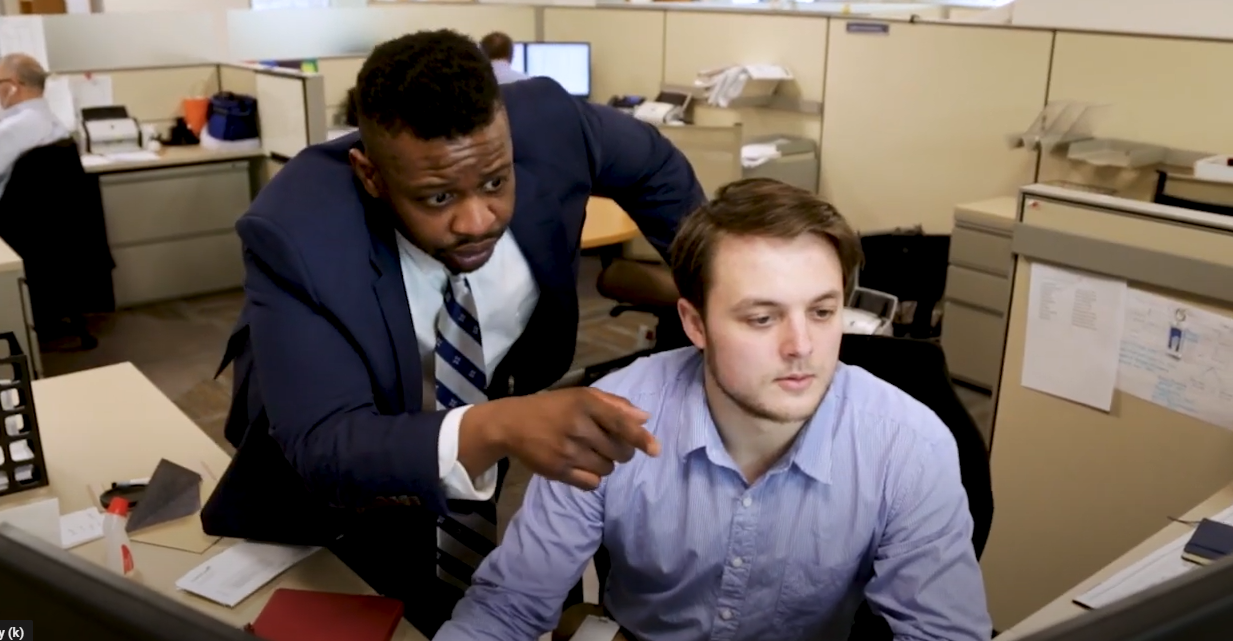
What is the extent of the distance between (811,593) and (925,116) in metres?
3.49

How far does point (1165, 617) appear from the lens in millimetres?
302

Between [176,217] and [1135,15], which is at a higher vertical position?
[1135,15]

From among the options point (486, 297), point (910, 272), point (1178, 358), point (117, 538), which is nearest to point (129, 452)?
point (117, 538)

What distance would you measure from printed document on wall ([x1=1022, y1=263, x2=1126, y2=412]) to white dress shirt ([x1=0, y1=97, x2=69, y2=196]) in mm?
3647

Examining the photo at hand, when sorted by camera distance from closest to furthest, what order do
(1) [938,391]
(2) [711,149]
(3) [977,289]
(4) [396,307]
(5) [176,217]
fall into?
(4) [396,307], (1) [938,391], (3) [977,289], (2) [711,149], (5) [176,217]

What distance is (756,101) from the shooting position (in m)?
5.16

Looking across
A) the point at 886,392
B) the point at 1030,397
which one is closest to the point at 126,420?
the point at 886,392

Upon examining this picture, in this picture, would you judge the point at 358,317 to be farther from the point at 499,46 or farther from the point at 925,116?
the point at 499,46

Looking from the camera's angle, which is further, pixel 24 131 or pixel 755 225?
pixel 24 131

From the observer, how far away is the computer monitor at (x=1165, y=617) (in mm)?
295

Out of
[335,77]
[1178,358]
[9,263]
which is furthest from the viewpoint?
[335,77]

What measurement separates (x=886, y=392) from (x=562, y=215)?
53 cm

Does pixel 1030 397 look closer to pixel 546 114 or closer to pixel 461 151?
pixel 546 114

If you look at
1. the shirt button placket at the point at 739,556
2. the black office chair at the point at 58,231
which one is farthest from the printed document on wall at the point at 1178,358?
the black office chair at the point at 58,231
